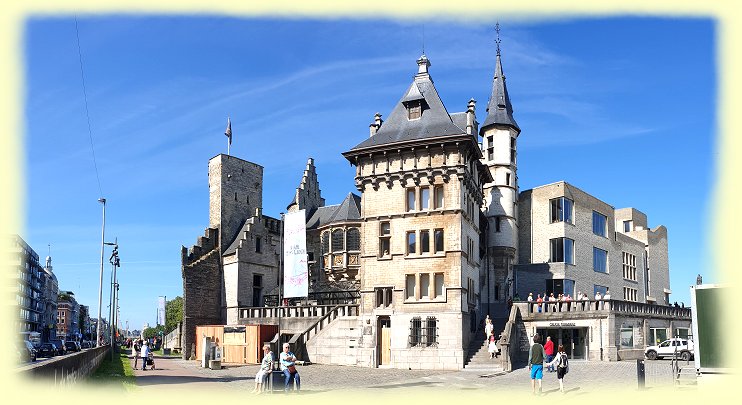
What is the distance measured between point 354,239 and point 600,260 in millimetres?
21504

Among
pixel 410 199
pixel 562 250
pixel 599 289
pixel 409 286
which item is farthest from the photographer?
pixel 599 289

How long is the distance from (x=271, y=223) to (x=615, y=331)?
94.0ft

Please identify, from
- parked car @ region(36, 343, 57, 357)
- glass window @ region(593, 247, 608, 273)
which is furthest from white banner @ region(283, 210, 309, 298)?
parked car @ region(36, 343, 57, 357)

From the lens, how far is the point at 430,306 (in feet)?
125

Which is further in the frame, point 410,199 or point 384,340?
point 410,199

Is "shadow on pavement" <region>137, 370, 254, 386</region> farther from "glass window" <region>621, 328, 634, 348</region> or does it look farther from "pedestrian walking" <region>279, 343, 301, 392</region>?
"glass window" <region>621, 328, 634, 348</region>

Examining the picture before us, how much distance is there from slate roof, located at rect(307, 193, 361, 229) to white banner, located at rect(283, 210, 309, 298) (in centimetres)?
814

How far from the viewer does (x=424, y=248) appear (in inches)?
1545

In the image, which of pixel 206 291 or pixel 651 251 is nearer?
pixel 206 291

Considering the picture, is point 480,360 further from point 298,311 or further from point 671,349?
point 298,311

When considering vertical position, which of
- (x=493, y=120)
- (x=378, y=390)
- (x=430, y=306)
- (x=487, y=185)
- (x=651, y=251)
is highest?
(x=493, y=120)

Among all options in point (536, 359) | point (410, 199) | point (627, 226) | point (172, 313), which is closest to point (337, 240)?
point (410, 199)

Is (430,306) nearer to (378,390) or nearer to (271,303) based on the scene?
(378,390)

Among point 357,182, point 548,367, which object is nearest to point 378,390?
point 548,367
